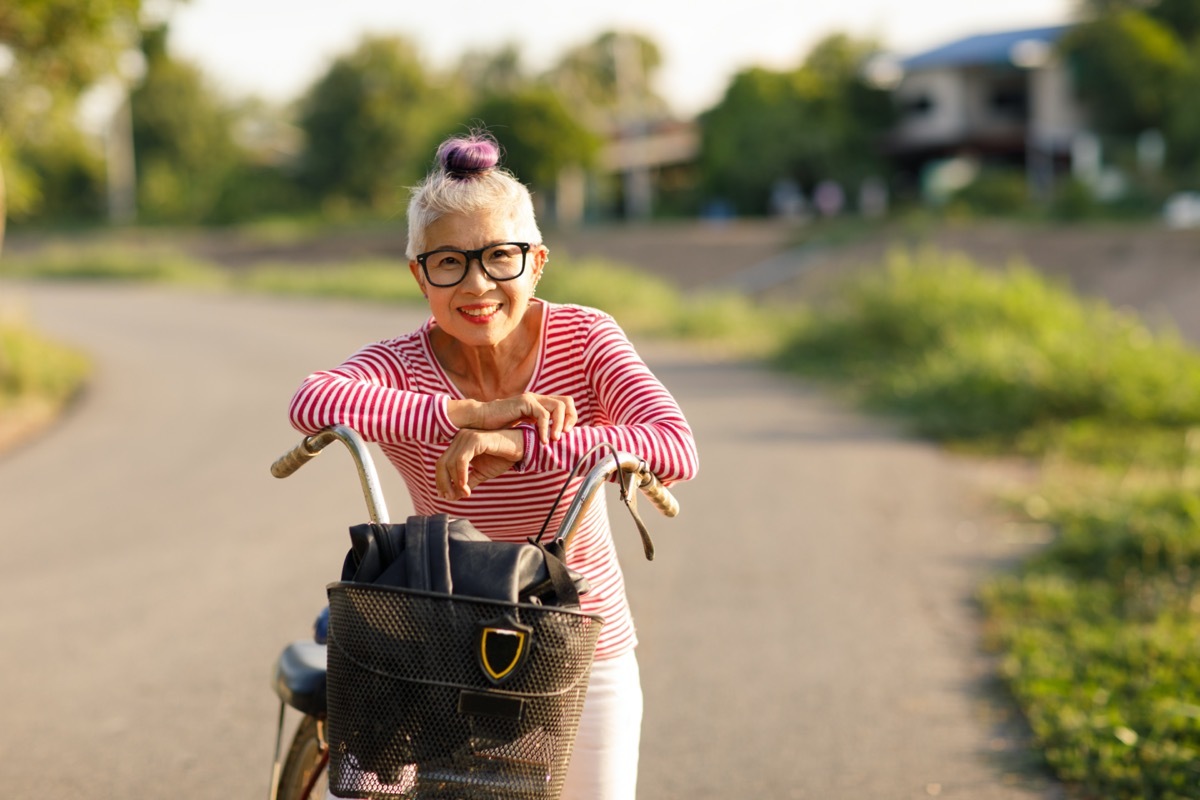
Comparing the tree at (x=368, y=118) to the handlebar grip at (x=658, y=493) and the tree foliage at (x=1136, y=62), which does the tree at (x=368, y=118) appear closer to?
the tree foliage at (x=1136, y=62)

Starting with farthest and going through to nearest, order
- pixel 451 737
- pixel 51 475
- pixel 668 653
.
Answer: pixel 51 475
pixel 668 653
pixel 451 737

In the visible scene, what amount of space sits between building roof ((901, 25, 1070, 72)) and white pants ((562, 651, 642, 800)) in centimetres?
5450

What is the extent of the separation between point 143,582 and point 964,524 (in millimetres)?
4473

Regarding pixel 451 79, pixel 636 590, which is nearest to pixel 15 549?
pixel 636 590

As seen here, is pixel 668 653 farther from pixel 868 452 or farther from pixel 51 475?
pixel 51 475

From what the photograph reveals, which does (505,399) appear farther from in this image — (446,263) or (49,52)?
(49,52)

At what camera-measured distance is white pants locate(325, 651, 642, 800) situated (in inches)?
106

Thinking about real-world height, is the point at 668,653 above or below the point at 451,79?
below

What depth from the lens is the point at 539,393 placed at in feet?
8.98

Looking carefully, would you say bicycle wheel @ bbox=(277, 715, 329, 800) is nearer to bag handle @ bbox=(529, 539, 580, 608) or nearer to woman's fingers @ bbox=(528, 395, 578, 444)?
woman's fingers @ bbox=(528, 395, 578, 444)

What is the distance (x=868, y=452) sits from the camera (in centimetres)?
1162

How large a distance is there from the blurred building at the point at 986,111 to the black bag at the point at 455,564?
53043mm

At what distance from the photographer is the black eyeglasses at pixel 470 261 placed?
2.61 m

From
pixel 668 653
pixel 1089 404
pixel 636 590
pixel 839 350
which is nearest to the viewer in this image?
pixel 668 653
